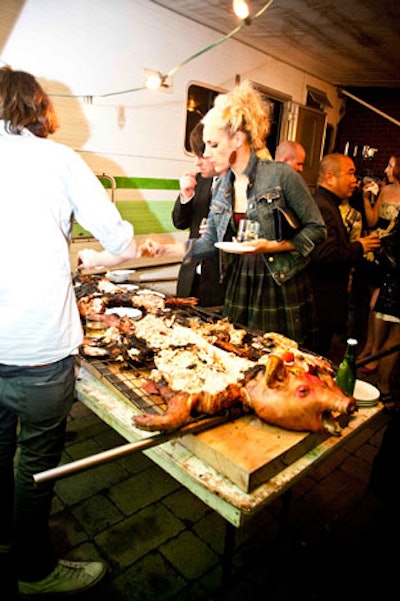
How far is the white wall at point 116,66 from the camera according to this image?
14.6 ft

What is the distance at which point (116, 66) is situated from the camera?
5258 mm

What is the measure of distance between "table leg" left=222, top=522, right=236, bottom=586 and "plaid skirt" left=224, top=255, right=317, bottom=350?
4.95 ft

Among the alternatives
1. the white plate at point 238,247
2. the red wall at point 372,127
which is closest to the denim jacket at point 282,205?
the white plate at point 238,247

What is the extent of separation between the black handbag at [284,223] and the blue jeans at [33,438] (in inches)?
68.9

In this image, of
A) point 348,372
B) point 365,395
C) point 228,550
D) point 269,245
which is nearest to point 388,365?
point 269,245

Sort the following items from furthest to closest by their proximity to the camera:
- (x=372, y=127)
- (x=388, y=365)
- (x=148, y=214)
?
(x=372, y=127) → (x=148, y=214) → (x=388, y=365)

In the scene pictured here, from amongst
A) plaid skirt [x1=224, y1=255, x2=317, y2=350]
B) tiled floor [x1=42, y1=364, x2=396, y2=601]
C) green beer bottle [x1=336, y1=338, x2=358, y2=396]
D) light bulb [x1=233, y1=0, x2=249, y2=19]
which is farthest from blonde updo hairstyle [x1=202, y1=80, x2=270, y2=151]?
tiled floor [x1=42, y1=364, x2=396, y2=601]

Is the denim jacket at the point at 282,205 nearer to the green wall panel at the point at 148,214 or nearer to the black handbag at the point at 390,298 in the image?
the black handbag at the point at 390,298

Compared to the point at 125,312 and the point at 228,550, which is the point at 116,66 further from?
the point at 228,550

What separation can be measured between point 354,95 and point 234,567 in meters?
11.1

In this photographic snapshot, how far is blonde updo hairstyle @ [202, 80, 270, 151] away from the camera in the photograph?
9.57 feet

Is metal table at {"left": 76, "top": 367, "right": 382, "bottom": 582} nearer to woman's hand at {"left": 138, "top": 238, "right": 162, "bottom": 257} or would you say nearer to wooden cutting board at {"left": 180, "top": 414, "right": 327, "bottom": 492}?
wooden cutting board at {"left": 180, "top": 414, "right": 327, "bottom": 492}

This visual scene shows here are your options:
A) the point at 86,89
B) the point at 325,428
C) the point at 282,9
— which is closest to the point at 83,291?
the point at 325,428

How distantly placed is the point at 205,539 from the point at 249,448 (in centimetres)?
154
